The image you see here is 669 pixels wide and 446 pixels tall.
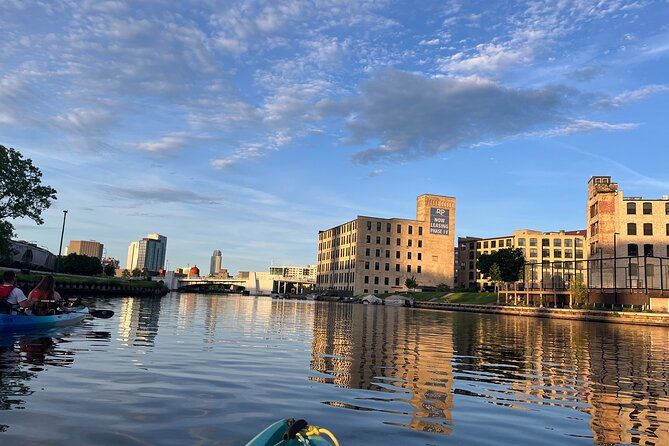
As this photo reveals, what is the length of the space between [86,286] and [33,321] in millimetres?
66791

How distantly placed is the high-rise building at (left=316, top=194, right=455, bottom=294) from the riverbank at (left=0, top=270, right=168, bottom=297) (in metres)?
66.8

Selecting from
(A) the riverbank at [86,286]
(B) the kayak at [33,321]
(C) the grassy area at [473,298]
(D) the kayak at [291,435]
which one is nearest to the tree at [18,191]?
(A) the riverbank at [86,286]

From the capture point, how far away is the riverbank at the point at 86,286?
59084 millimetres

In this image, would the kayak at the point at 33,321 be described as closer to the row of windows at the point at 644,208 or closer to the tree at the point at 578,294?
the tree at the point at 578,294

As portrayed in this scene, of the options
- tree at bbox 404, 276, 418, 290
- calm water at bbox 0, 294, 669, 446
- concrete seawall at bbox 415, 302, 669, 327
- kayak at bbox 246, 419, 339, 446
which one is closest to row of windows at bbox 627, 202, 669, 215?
concrete seawall at bbox 415, 302, 669, 327

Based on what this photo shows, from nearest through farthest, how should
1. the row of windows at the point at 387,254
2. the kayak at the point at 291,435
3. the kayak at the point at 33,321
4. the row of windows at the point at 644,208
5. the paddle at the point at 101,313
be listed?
1. the kayak at the point at 291,435
2. the kayak at the point at 33,321
3. the paddle at the point at 101,313
4. the row of windows at the point at 644,208
5. the row of windows at the point at 387,254

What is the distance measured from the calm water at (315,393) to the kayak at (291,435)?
2430mm

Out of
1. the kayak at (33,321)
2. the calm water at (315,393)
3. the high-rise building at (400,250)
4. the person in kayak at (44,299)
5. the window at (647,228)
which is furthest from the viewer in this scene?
the high-rise building at (400,250)

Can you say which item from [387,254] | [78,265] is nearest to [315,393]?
[387,254]

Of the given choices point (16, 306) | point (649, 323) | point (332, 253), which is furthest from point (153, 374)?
point (332, 253)

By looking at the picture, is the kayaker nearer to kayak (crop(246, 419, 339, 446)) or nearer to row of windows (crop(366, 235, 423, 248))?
kayak (crop(246, 419, 339, 446))

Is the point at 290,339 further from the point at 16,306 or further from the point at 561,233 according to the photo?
the point at 561,233

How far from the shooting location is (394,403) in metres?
11.6

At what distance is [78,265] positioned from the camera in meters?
148
